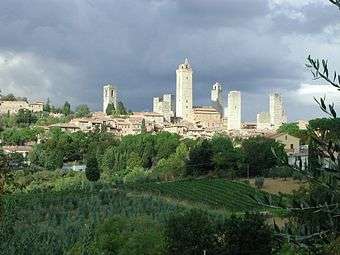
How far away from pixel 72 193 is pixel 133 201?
5441 mm

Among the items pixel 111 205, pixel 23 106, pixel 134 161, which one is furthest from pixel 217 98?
pixel 111 205

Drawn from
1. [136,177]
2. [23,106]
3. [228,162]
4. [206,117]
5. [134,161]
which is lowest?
[136,177]

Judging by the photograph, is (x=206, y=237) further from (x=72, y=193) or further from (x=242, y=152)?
(x=242, y=152)

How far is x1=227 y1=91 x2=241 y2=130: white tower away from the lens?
126750mm

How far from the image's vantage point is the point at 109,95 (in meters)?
142

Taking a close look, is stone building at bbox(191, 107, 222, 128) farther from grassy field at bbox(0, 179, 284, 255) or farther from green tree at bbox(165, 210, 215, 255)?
green tree at bbox(165, 210, 215, 255)

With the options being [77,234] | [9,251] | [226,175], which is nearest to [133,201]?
[77,234]

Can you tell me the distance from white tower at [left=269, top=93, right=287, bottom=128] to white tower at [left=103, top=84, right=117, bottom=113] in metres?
36.1

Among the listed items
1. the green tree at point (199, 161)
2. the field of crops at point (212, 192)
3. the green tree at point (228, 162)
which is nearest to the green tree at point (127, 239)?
the field of crops at point (212, 192)

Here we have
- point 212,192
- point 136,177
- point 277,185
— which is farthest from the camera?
point 136,177

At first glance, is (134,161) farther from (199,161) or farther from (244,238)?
(244,238)

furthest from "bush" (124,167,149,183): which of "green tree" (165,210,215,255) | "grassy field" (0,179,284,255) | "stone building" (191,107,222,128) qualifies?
"stone building" (191,107,222,128)

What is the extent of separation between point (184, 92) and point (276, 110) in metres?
21.9

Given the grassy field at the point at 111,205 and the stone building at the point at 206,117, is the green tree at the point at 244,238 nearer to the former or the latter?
the grassy field at the point at 111,205
